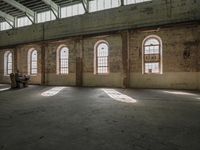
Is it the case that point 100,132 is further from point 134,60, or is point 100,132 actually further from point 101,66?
point 101,66

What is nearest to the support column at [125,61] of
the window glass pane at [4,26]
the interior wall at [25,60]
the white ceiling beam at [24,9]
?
the interior wall at [25,60]

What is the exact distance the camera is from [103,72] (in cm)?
1352

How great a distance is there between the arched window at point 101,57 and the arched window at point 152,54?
10.1 ft

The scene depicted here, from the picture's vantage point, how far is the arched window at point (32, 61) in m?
16.6

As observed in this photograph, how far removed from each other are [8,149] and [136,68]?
35.0 ft

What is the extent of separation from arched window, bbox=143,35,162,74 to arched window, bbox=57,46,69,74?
22.6 feet

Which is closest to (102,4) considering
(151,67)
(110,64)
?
(110,64)

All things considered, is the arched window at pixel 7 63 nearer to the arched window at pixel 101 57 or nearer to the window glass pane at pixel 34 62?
the window glass pane at pixel 34 62

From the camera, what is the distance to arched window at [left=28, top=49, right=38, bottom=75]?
16.6 metres

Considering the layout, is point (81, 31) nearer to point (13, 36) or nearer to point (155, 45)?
point (155, 45)

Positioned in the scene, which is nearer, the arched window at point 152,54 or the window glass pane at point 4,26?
the arched window at point 152,54

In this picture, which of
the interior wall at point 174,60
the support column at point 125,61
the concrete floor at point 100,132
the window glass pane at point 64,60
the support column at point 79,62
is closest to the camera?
the concrete floor at point 100,132

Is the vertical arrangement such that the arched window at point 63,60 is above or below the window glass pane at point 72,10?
below

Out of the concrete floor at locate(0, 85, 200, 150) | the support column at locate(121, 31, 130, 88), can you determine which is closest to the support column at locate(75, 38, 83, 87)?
the support column at locate(121, 31, 130, 88)
